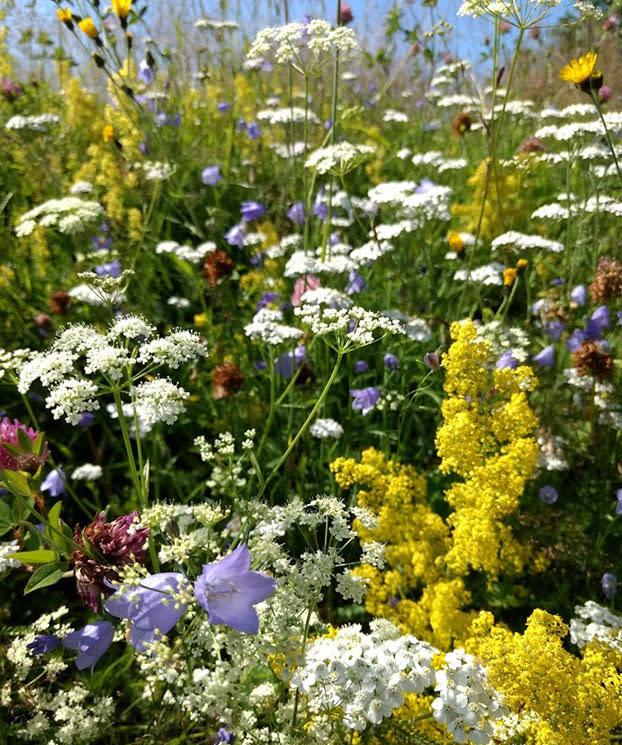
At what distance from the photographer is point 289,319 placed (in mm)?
3002

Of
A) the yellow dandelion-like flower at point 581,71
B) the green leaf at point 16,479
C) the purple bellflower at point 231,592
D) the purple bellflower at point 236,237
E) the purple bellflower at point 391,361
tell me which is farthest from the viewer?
the purple bellflower at point 236,237

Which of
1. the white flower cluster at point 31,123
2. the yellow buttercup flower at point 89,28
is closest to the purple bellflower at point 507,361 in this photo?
the yellow buttercup flower at point 89,28

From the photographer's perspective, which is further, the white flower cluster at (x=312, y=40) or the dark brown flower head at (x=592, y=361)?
the dark brown flower head at (x=592, y=361)

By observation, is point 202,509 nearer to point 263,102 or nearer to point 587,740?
point 587,740

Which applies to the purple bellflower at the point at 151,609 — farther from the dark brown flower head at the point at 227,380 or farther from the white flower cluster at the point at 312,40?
the white flower cluster at the point at 312,40

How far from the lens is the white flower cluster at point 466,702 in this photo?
48.7 inches

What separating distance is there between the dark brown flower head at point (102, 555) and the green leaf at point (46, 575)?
30 millimetres

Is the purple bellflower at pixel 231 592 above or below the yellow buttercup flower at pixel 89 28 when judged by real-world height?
below

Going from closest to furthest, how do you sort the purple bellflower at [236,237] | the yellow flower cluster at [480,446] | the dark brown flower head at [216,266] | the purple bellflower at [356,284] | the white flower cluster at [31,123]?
the yellow flower cluster at [480,446] < the dark brown flower head at [216,266] < the purple bellflower at [356,284] < the purple bellflower at [236,237] < the white flower cluster at [31,123]

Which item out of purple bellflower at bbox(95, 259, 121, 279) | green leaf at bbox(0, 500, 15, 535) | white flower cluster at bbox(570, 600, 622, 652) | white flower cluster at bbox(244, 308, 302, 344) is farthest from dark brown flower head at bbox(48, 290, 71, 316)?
white flower cluster at bbox(570, 600, 622, 652)

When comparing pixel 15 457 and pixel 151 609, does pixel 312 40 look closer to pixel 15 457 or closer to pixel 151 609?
pixel 15 457

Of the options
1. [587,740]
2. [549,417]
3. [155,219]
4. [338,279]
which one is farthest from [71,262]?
[587,740]

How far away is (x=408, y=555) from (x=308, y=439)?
0.88m

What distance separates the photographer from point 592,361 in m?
2.34
